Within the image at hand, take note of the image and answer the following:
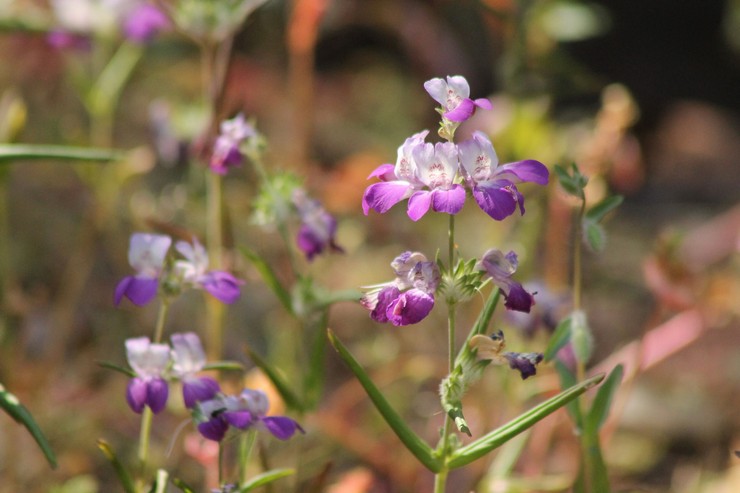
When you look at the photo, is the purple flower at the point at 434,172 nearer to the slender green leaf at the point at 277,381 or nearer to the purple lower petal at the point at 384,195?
the purple lower petal at the point at 384,195

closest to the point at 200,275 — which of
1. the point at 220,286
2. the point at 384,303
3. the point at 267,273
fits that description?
the point at 220,286

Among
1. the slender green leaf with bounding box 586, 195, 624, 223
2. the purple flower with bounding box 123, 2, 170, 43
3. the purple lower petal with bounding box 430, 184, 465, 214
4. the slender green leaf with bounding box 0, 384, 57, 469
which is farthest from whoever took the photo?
the purple flower with bounding box 123, 2, 170, 43

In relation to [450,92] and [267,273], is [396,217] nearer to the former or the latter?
[267,273]

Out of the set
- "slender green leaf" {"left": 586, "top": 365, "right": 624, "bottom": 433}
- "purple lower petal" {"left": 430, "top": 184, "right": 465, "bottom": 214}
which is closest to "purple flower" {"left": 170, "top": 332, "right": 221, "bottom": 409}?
"purple lower petal" {"left": 430, "top": 184, "right": 465, "bottom": 214}

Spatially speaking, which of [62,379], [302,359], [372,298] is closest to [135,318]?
[62,379]

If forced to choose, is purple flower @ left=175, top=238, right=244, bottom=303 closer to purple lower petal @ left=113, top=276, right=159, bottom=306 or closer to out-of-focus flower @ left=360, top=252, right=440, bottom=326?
purple lower petal @ left=113, top=276, right=159, bottom=306

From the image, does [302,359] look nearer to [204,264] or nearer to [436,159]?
[204,264]
